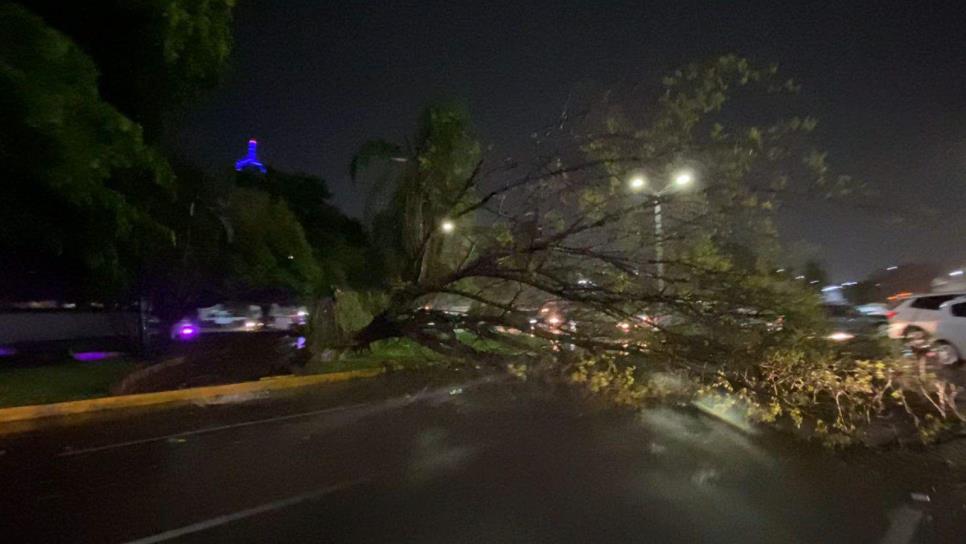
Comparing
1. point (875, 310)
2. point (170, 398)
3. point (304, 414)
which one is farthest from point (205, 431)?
point (875, 310)

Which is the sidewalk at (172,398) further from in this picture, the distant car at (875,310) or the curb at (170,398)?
the distant car at (875,310)

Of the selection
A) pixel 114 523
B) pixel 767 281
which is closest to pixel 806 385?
pixel 767 281

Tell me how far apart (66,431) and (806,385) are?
9.46 metres

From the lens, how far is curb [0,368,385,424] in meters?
11.6

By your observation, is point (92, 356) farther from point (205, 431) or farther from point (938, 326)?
point (938, 326)

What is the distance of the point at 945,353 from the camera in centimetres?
1694

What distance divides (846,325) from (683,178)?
362 cm

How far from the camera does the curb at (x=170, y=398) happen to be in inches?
457

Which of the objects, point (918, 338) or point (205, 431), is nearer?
point (205, 431)

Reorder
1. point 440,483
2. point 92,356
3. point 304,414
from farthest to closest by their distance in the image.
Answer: point 92,356 < point 304,414 < point 440,483

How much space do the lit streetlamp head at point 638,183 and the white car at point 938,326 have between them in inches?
307

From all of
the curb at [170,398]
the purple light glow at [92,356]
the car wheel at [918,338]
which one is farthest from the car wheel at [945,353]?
Answer: the purple light glow at [92,356]

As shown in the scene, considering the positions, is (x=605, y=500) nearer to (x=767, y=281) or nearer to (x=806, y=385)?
(x=806, y=385)

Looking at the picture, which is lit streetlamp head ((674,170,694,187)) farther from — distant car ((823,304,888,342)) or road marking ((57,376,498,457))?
road marking ((57,376,498,457))
